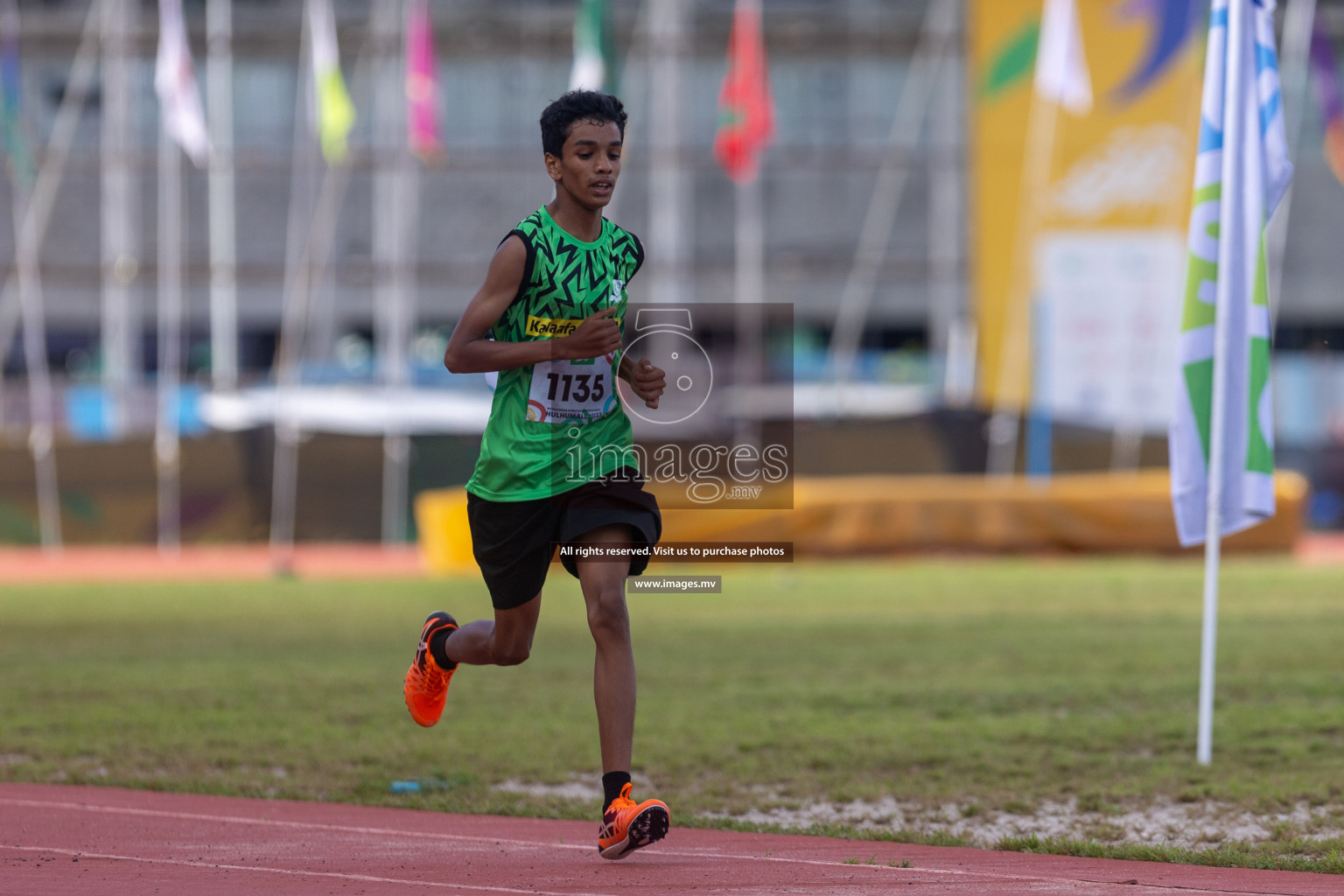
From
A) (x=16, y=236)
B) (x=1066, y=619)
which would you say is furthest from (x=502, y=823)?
(x=16, y=236)

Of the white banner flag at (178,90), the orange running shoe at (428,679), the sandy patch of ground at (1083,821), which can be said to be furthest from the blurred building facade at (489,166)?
the orange running shoe at (428,679)

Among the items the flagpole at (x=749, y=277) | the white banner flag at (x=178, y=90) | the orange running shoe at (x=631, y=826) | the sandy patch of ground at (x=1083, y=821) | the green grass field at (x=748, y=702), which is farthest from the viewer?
the flagpole at (x=749, y=277)

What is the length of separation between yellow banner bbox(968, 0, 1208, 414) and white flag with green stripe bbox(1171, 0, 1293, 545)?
2446 cm

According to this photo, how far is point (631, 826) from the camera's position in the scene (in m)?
4.58

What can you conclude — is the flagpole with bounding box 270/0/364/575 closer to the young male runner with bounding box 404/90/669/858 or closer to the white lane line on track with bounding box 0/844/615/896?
the white lane line on track with bounding box 0/844/615/896

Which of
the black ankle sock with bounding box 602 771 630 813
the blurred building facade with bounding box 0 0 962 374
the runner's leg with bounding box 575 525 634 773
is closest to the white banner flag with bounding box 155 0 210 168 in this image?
the blurred building facade with bounding box 0 0 962 374

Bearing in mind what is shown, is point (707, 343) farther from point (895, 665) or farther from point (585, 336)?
point (585, 336)

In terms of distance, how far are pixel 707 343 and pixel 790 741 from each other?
1224 inches

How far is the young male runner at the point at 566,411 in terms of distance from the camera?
4.82 m

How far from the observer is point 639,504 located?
4.98 m

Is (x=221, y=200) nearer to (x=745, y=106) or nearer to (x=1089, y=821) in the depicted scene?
(x=745, y=106)

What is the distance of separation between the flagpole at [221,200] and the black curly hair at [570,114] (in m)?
21.8

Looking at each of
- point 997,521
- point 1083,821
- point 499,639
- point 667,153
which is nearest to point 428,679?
point 499,639

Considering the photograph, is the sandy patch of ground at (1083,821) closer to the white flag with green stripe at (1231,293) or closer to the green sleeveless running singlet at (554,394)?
the green sleeveless running singlet at (554,394)
